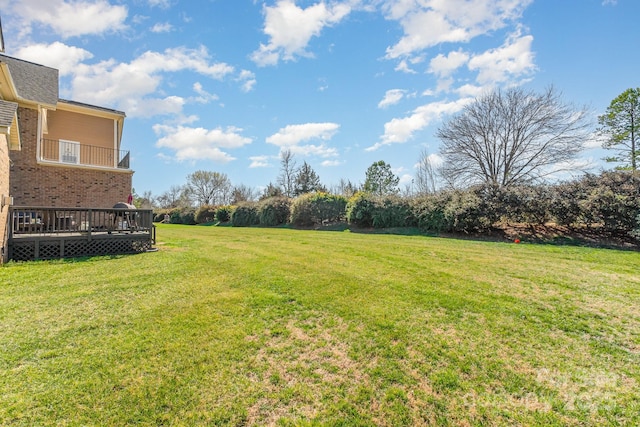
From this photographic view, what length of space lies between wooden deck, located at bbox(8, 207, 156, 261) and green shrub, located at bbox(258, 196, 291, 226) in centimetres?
1425

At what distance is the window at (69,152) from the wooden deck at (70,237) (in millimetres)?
6980

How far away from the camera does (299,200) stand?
824 inches

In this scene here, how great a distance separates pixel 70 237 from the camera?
738 centimetres

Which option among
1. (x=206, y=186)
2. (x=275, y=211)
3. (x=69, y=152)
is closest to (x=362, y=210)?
(x=275, y=211)

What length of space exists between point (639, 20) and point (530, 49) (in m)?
3.40

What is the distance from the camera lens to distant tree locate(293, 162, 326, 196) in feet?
119

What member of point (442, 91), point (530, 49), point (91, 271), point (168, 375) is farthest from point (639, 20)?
point (91, 271)

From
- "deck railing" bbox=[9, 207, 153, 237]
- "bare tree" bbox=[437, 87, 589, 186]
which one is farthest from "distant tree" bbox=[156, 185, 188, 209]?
"deck railing" bbox=[9, 207, 153, 237]

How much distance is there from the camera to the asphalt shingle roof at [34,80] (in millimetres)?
11766

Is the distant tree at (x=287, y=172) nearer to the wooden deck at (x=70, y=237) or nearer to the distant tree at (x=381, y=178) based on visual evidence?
the distant tree at (x=381, y=178)

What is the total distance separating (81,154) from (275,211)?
12.5 meters

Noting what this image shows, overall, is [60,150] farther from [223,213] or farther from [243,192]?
[243,192]

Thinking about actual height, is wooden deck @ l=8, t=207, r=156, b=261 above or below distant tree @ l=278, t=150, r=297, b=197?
below

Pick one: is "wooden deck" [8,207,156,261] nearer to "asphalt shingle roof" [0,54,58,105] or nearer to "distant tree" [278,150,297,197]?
"asphalt shingle roof" [0,54,58,105]
